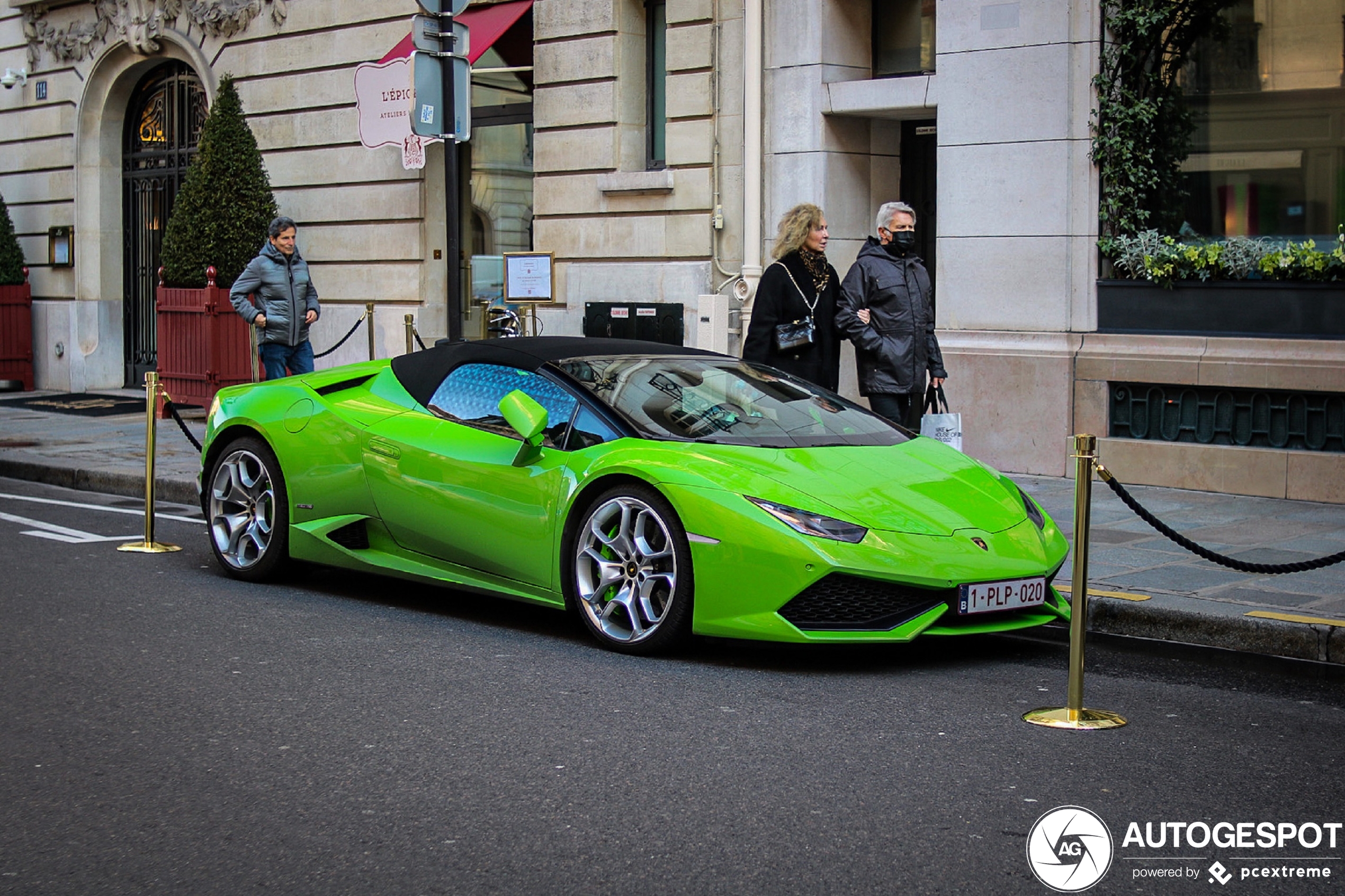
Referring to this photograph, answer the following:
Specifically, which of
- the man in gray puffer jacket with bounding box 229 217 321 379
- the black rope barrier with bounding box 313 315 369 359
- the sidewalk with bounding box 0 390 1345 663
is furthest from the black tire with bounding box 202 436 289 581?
the black rope barrier with bounding box 313 315 369 359

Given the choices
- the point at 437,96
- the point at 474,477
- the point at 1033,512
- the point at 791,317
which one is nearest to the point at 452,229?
the point at 437,96

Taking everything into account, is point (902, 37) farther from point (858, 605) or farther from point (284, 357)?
point (858, 605)

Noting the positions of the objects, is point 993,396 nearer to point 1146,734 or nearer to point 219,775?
point 1146,734

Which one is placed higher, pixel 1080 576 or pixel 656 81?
pixel 656 81

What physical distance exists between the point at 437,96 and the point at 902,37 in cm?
434

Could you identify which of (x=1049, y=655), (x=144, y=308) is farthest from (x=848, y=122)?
(x=144, y=308)

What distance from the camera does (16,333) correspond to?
874 inches

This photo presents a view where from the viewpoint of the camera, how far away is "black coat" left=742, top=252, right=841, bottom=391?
9852mm

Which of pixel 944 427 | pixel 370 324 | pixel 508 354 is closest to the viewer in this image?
pixel 508 354

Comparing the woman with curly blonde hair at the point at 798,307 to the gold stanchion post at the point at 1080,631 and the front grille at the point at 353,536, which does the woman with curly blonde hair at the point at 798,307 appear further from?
the gold stanchion post at the point at 1080,631

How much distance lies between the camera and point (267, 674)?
245 inches

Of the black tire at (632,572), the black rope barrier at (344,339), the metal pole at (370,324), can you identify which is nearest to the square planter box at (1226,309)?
the black tire at (632,572)

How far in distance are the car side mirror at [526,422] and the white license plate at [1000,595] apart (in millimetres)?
1894

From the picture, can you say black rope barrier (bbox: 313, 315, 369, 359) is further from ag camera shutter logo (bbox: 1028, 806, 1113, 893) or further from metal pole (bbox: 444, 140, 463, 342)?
ag camera shutter logo (bbox: 1028, 806, 1113, 893)
